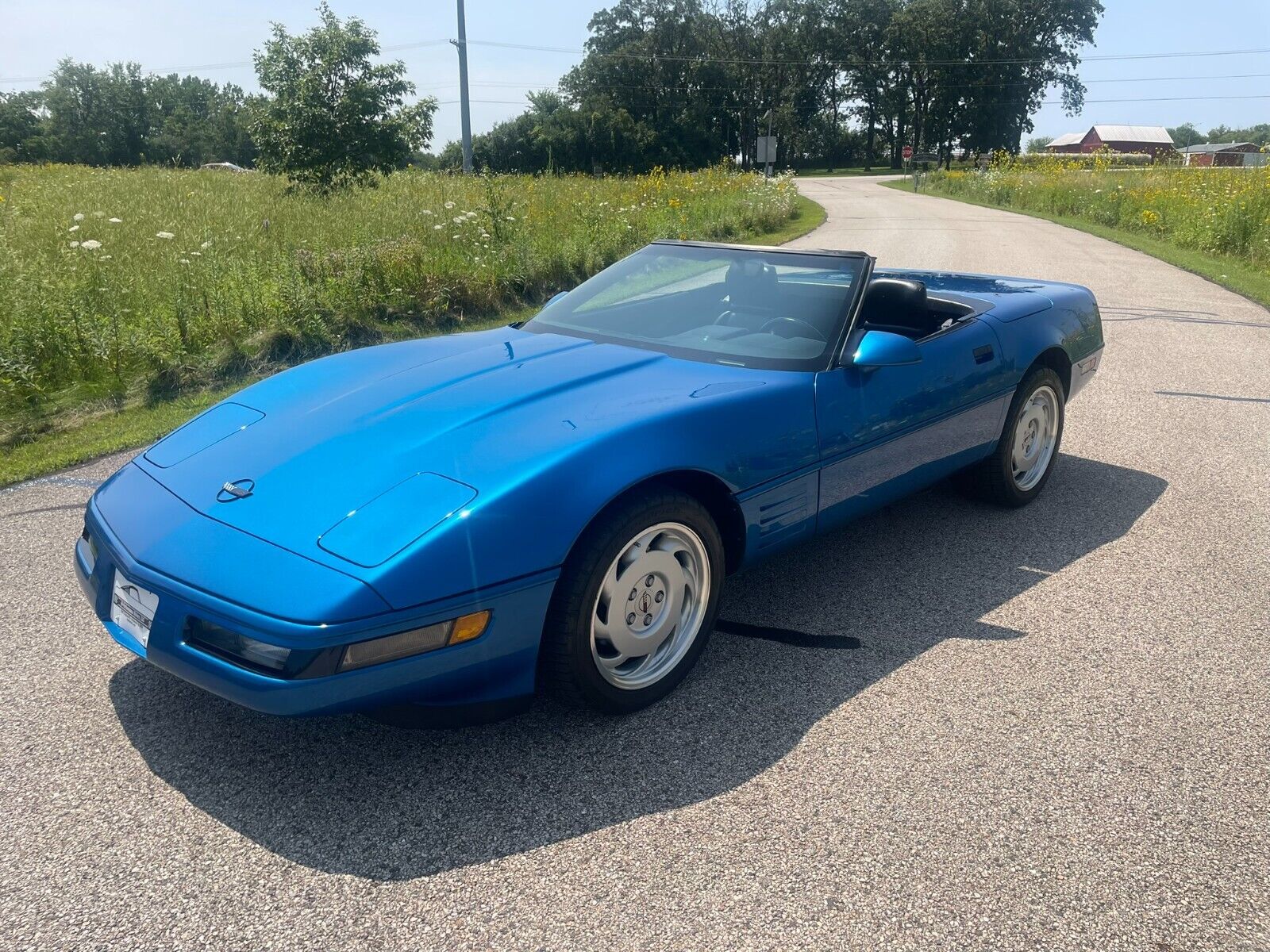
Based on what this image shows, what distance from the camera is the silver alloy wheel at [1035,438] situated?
14.5ft

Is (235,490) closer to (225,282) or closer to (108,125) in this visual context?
(225,282)

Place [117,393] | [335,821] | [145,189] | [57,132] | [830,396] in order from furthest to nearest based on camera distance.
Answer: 1. [57,132]
2. [145,189]
3. [117,393]
4. [830,396]
5. [335,821]

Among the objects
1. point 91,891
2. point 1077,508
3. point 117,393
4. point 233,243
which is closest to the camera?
point 91,891

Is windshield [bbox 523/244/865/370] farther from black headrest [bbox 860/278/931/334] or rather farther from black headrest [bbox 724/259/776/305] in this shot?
black headrest [bbox 860/278/931/334]

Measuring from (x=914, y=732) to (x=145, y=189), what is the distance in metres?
16.8

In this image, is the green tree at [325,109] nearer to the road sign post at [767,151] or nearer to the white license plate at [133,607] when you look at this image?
the white license plate at [133,607]

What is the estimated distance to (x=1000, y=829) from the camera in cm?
229

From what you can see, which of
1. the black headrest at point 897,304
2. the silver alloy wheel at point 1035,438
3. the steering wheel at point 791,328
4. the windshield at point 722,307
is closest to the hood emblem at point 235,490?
the windshield at point 722,307

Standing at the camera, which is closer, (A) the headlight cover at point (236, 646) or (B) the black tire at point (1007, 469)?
(A) the headlight cover at point (236, 646)

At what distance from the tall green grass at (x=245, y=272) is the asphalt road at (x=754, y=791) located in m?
3.29

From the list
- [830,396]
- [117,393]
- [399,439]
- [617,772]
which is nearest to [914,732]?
[617,772]

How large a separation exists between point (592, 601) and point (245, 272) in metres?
7.06

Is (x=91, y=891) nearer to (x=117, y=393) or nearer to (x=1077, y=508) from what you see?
(x=1077, y=508)

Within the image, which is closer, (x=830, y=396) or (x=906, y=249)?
(x=830, y=396)
